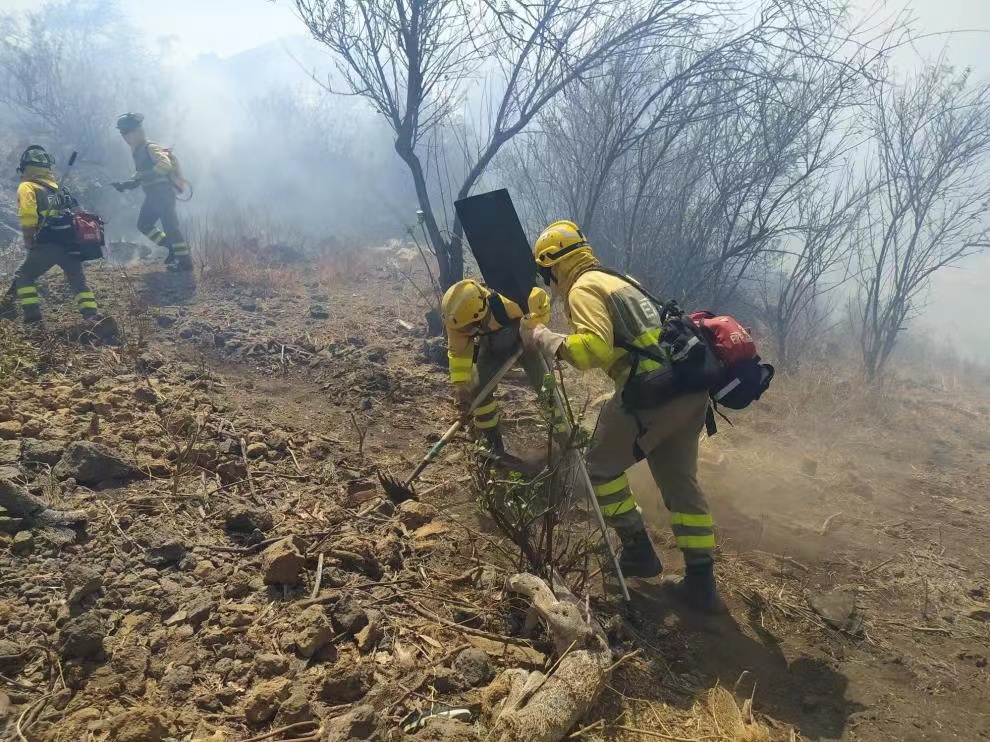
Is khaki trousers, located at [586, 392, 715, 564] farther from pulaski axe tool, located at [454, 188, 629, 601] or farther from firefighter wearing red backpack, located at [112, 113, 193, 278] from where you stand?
firefighter wearing red backpack, located at [112, 113, 193, 278]

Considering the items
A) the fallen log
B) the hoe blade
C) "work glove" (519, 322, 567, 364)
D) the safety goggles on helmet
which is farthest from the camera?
the safety goggles on helmet

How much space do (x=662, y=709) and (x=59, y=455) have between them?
306cm

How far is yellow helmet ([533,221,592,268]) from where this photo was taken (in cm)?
329

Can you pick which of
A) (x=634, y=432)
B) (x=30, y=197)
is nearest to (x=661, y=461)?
(x=634, y=432)

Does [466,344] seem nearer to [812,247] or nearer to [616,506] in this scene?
[616,506]

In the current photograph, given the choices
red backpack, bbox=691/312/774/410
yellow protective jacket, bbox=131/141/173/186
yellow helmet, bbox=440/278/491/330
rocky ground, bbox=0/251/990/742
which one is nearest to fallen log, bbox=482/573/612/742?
rocky ground, bbox=0/251/990/742

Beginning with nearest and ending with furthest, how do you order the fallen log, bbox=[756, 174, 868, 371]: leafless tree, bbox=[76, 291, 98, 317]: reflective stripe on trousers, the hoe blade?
the fallen log → the hoe blade → bbox=[76, 291, 98, 317]: reflective stripe on trousers → bbox=[756, 174, 868, 371]: leafless tree

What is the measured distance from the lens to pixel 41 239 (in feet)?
18.5

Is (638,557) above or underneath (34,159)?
underneath

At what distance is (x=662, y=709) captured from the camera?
2.10 metres

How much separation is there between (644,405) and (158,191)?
7898mm

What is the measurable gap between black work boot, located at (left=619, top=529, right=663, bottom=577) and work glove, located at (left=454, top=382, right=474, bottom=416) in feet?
4.79

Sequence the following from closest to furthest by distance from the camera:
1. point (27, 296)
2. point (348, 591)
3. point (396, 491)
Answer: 1. point (348, 591)
2. point (396, 491)
3. point (27, 296)

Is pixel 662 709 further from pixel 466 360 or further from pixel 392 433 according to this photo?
pixel 392 433
